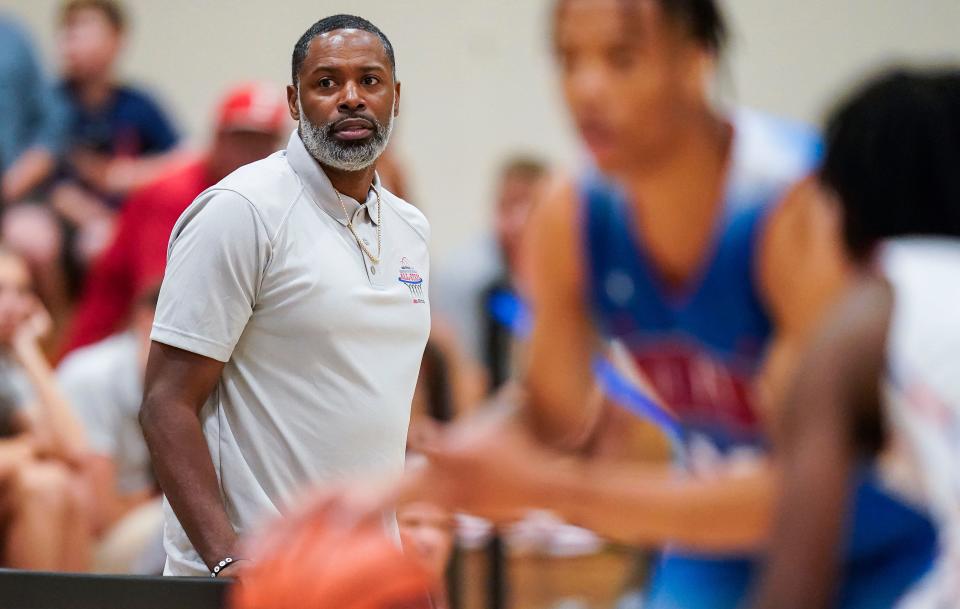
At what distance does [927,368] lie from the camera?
104cm

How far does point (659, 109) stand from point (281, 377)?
687 mm

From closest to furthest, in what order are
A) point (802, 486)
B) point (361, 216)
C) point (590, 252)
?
1. point (802, 486)
2. point (590, 252)
3. point (361, 216)

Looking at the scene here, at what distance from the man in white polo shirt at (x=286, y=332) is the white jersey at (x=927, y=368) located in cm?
68

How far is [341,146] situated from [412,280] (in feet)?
0.65

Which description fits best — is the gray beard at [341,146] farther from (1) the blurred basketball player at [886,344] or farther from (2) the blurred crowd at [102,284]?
(1) the blurred basketball player at [886,344]

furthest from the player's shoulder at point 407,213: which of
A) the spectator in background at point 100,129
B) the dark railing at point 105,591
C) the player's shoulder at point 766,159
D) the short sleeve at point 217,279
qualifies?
the spectator in background at point 100,129

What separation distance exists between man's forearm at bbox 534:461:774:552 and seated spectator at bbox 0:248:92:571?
185 centimetres

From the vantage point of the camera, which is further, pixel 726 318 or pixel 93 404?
pixel 93 404

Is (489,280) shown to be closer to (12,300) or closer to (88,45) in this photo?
(12,300)

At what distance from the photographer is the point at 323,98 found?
5.04 feet

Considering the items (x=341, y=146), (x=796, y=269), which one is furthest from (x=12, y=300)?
(x=796, y=269)

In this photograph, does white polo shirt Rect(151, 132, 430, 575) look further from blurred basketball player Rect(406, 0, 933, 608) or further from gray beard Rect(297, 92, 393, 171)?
blurred basketball player Rect(406, 0, 933, 608)

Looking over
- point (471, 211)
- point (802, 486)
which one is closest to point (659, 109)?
point (802, 486)

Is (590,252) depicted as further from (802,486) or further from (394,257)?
(394,257)
